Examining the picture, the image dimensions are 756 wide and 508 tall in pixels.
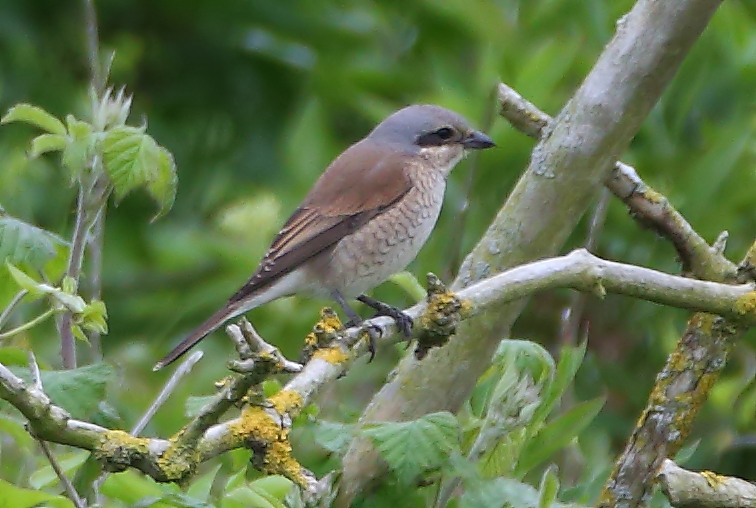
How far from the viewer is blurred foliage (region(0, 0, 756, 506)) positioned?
3.17 m

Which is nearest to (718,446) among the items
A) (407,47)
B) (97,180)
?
(97,180)

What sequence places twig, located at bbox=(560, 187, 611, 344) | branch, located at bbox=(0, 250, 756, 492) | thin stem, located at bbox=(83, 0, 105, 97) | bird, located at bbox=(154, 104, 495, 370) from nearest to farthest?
1. branch, located at bbox=(0, 250, 756, 492)
2. thin stem, located at bbox=(83, 0, 105, 97)
3. twig, located at bbox=(560, 187, 611, 344)
4. bird, located at bbox=(154, 104, 495, 370)

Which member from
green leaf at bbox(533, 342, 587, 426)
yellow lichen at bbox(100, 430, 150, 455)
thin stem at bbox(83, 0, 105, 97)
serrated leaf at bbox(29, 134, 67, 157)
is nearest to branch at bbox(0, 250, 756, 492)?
yellow lichen at bbox(100, 430, 150, 455)

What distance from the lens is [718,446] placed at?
3.12 meters

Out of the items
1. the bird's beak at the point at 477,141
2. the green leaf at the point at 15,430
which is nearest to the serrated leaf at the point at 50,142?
the green leaf at the point at 15,430

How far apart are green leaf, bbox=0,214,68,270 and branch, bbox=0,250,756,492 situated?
0.39 meters

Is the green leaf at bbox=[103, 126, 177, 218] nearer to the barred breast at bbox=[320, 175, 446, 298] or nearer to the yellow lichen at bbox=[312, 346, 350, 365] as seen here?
the yellow lichen at bbox=[312, 346, 350, 365]

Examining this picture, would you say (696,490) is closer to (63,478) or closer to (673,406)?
(673,406)

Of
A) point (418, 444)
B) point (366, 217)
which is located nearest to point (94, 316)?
point (418, 444)

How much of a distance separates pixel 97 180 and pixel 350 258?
1170 millimetres

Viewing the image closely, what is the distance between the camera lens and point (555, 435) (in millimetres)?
2035

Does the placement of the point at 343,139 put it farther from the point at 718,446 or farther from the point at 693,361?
the point at 693,361

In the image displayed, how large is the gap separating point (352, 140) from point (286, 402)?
2919mm

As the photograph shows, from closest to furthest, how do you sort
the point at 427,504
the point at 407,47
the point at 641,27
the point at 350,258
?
the point at 427,504 → the point at 641,27 → the point at 350,258 → the point at 407,47
